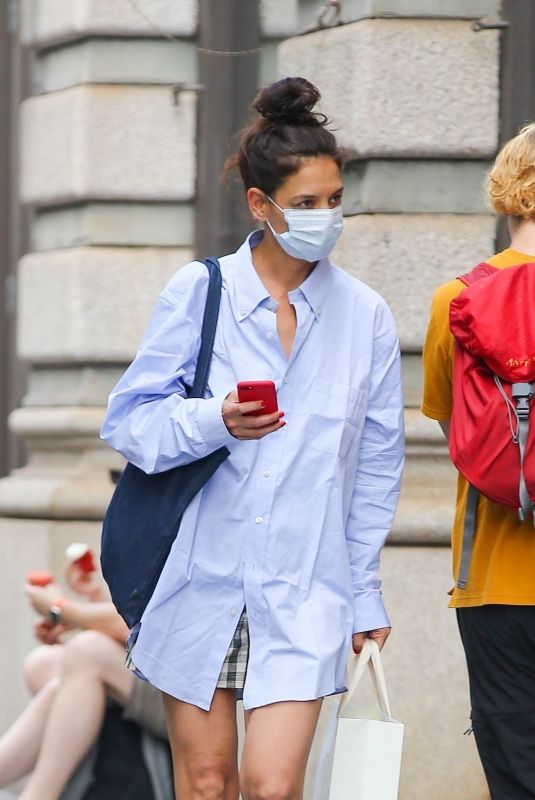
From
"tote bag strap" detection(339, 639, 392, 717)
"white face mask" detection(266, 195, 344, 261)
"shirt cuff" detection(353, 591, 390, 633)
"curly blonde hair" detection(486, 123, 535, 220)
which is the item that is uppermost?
"curly blonde hair" detection(486, 123, 535, 220)

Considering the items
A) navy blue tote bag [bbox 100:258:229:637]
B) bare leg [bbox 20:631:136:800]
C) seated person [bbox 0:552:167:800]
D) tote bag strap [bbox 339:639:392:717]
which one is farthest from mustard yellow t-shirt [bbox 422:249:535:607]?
bare leg [bbox 20:631:136:800]

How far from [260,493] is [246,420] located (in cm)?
25

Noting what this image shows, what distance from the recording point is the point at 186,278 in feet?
13.2

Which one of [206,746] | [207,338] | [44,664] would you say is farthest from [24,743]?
[207,338]

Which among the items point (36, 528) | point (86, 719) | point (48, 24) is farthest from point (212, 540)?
point (48, 24)

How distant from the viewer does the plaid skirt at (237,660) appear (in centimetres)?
392

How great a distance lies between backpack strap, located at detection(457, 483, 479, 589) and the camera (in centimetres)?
392

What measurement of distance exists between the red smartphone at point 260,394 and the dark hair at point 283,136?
586 mm

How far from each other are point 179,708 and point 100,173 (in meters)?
4.07

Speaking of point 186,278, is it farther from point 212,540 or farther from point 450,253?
point 450,253

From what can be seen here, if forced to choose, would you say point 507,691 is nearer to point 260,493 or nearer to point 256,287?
point 260,493

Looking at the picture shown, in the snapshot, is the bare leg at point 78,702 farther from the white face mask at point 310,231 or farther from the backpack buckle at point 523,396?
the backpack buckle at point 523,396

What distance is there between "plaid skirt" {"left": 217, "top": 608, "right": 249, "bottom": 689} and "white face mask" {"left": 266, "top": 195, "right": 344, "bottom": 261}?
816 millimetres

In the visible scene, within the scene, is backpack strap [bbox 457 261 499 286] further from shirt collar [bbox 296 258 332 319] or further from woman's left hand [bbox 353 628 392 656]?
woman's left hand [bbox 353 628 392 656]
